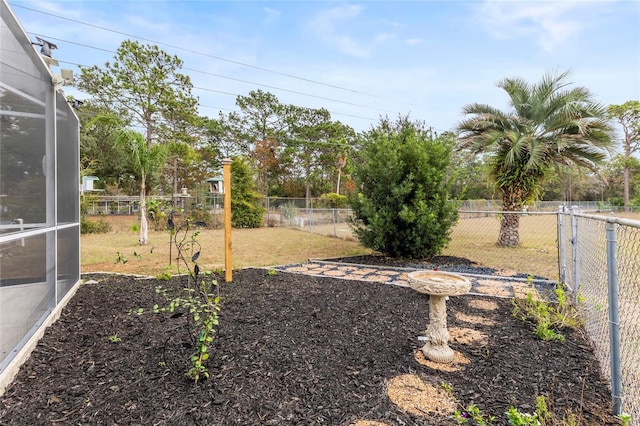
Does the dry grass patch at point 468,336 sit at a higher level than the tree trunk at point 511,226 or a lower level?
lower

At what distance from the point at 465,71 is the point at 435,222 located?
347 inches

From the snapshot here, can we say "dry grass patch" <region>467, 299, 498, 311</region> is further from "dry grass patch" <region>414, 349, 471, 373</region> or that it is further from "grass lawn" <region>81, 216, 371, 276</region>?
"grass lawn" <region>81, 216, 371, 276</region>

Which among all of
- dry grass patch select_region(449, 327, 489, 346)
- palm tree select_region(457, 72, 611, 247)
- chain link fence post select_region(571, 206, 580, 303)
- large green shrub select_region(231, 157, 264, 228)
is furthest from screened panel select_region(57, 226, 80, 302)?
large green shrub select_region(231, 157, 264, 228)

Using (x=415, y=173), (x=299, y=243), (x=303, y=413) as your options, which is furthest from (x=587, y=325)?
(x=299, y=243)

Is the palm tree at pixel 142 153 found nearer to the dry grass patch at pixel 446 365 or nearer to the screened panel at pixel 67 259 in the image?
the screened panel at pixel 67 259

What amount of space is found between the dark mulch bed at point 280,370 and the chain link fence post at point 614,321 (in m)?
0.12

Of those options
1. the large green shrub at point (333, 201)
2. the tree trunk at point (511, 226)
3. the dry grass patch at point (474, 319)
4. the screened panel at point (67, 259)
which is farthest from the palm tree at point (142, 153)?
the large green shrub at point (333, 201)

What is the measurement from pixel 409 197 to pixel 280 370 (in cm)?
459

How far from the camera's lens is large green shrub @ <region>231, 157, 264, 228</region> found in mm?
14188

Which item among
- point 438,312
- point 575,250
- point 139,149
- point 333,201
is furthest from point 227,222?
point 333,201

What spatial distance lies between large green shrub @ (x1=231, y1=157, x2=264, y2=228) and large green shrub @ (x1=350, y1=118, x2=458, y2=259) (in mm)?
9036

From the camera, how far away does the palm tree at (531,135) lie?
7125 millimetres

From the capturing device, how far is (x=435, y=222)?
5895mm

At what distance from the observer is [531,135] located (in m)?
7.67
